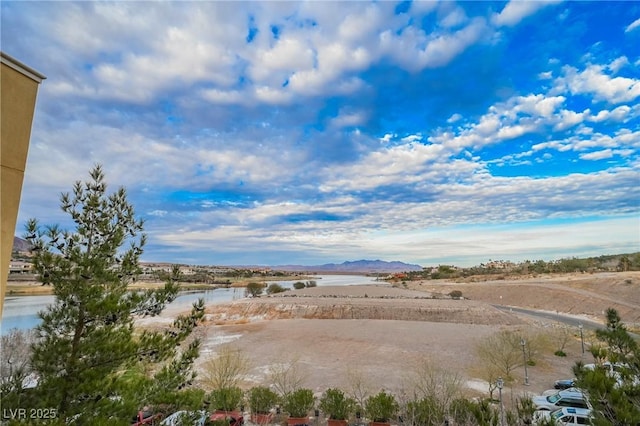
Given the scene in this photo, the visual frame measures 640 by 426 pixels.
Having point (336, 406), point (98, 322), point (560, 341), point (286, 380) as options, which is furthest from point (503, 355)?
point (98, 322)

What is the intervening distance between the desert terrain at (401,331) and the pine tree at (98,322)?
46.6 feet

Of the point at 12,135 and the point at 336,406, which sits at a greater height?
the point at 12,135

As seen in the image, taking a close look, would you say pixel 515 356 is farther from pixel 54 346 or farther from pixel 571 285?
pixel 571 285

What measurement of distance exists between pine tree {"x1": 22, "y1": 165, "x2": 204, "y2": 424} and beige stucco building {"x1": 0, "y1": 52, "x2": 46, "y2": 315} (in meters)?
2.87

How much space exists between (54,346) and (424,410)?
501 inches

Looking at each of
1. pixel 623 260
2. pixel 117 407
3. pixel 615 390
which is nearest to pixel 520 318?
pixel 615 390

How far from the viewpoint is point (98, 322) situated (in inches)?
284

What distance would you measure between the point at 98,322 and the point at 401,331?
37573 millimetres

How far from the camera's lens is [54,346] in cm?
666

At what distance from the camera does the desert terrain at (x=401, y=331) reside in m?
23.7

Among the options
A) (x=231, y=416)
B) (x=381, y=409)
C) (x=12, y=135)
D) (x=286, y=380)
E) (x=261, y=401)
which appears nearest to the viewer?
(x=12, y=135)

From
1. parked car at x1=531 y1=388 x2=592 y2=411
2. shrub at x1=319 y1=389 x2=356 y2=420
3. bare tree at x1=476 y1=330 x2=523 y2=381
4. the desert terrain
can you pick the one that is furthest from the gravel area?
shrub at x1=319 y1=389 x2=356 y2=420

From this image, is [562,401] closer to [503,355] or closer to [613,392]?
[503,355]

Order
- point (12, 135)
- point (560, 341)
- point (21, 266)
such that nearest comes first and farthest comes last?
1. point (12, 135)
2. point (21, 266)
3. point (560, 341)
